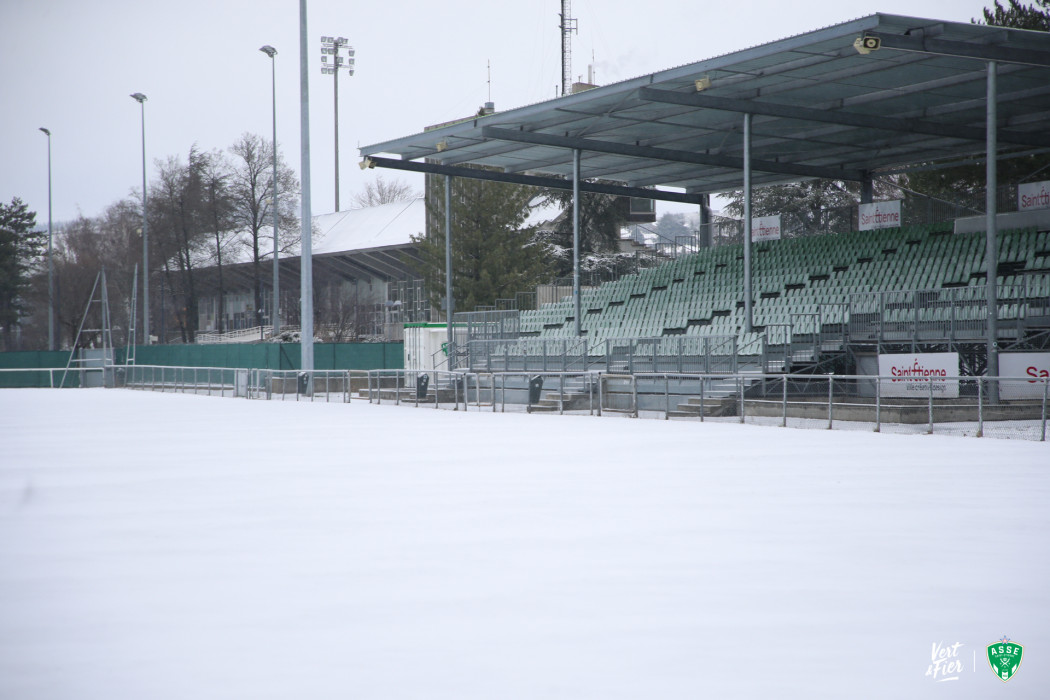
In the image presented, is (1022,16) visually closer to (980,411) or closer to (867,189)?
(867,189)

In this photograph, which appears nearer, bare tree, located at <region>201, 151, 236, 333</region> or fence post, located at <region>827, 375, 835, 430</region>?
fence post, located at <region>827, 375, 835, 430</region>

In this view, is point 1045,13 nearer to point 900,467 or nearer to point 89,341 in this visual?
point 900,467

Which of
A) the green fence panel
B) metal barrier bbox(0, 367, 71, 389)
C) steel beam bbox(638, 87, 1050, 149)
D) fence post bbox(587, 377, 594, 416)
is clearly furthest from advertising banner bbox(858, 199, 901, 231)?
metal barrier bbox(0, 367, 71, 389)

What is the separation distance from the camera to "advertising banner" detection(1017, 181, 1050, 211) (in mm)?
26859

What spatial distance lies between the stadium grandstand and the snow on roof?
1079 inches

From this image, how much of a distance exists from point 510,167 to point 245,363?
1522 cm

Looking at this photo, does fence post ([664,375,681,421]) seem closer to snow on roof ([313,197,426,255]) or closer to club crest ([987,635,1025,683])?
club crest ([987,635,1025,683])

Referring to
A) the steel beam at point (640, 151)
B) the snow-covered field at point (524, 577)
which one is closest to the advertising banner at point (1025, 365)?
the snow-covered field at point (524, 577)

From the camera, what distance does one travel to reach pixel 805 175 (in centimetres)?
3566

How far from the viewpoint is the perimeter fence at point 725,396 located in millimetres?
15984

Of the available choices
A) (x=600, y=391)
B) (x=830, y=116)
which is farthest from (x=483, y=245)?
(x=600, y=391)

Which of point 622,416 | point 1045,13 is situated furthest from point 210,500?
point 1045,13

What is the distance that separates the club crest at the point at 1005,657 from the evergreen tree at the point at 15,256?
75.0 meters

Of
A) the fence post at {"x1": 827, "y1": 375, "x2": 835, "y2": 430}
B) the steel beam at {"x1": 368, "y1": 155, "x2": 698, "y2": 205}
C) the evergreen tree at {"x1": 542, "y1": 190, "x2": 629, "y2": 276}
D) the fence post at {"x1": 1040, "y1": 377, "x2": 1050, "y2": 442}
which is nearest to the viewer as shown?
the fence post at {"x1": 1040, "y1": 377, "x2": 1050, "y2": 442}
